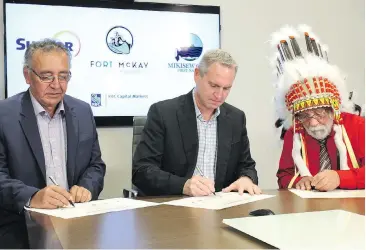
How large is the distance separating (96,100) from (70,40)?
46 centimetres

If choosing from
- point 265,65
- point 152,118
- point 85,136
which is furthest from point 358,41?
point 85,136

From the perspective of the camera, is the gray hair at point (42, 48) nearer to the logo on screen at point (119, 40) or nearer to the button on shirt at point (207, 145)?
the button on shirt at point (207, 145)

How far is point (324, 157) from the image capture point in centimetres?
253

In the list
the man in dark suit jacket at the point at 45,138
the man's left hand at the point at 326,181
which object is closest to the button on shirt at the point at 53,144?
the man in dark suit jacket at the point at 45,138

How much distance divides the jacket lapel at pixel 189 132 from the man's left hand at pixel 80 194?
2.30 feet

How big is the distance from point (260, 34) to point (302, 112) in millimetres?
1542

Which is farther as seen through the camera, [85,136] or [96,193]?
[85,136]

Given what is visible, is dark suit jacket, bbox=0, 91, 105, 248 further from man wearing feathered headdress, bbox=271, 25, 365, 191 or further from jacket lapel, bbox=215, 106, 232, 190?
man wearing feathered headdress, bbox=271, 25, 365, 191

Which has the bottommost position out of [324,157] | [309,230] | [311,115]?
[309,230]

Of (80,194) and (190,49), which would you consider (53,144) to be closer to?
(80,194)

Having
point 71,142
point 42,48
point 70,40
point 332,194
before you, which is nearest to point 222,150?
point 332,194

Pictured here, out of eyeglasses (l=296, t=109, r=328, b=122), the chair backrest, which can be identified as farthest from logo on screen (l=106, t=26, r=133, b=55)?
eyeglasses (l=296, t=109, r=328, b=122)

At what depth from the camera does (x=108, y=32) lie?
3.44 m

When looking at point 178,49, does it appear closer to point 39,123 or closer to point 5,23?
point 5,23
